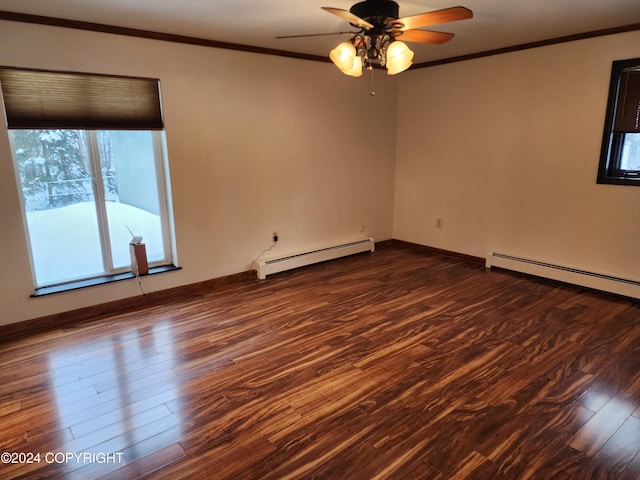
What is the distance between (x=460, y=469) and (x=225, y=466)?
41.9 inches

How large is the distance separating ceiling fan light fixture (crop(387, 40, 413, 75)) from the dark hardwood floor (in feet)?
6.30

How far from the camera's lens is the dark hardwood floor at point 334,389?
1.91 meters

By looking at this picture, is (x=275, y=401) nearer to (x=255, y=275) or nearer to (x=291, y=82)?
(x=255, y=275)

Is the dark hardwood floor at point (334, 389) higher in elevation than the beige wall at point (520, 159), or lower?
lower

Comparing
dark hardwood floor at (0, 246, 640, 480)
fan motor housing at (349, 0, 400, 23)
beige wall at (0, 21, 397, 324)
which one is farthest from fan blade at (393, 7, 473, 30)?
dark hardwood floor at (0, 246, 640, 480)

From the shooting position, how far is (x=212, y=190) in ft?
13.2

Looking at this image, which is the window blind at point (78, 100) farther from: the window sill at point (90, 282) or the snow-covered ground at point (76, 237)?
the window sill at point (90, 282)

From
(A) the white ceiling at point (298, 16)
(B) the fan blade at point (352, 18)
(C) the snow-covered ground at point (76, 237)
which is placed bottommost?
(C) the snow-covered ground at point (76, 237)

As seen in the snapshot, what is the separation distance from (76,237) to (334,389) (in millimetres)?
2559

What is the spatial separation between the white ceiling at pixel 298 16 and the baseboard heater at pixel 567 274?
7.19 ft

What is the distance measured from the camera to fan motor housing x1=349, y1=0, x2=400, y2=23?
2.62m

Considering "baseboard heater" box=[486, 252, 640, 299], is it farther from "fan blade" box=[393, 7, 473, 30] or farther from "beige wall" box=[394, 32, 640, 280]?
"fan blade" box=[393, 7, 473, 30]

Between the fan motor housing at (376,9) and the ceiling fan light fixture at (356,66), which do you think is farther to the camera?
the ceiling fan light fixture at (356,66)

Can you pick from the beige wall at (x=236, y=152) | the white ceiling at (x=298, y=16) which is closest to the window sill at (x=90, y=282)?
the beige wall at (x=236, y=152)
